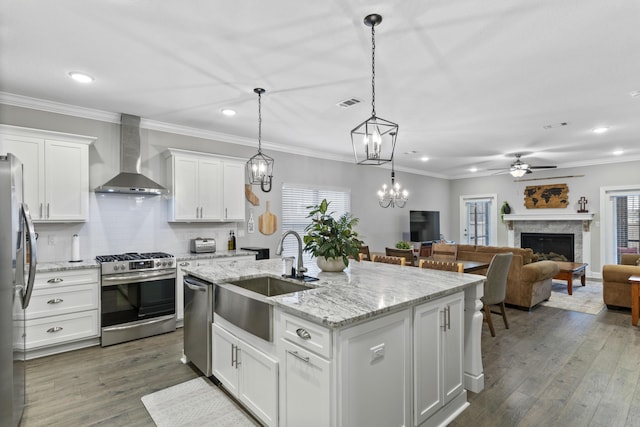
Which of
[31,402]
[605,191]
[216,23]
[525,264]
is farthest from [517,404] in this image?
[605,191]

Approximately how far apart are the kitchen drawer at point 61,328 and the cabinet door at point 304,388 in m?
2.85

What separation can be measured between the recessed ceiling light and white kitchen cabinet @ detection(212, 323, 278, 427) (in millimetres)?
2578

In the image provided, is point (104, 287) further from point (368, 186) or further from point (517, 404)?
point (368, 186)

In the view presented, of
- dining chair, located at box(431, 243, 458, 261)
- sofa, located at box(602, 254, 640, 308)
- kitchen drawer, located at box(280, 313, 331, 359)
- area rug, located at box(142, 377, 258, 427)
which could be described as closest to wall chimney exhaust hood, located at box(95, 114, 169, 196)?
area rug, located at box(142, 377, 258, 427)

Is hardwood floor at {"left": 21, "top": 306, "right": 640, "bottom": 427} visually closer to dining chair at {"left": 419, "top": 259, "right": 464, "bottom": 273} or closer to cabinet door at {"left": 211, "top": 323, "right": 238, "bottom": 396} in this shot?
cabinet door at {"left": 211, "top": 323, "right": 238, "bottom": 396}

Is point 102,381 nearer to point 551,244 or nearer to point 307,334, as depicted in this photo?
point 307,334

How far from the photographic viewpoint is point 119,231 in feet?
14.0

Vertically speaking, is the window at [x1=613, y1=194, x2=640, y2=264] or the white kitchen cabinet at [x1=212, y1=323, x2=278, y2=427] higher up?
the window at [x1=613, y1=194, x2=640, y2=264]

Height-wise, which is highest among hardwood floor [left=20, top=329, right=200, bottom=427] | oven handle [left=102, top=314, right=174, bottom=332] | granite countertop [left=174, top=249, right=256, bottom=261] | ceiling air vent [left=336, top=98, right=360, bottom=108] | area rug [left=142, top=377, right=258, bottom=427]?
ceiling air vent [left=336, top=98, right=360, bottom=108]

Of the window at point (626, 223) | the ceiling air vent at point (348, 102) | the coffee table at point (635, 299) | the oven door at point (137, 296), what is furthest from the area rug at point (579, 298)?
the oven door at point (137, 296)

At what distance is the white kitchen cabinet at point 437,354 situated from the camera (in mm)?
2057

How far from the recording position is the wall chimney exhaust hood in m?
4.05

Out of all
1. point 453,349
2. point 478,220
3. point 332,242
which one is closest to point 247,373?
point 332,242

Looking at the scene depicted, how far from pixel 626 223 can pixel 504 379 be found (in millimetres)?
7027
